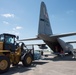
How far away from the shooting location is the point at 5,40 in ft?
36.7

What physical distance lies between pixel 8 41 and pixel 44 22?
10.1 meters

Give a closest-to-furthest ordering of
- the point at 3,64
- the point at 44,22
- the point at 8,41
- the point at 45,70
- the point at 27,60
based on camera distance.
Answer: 1. the point at 3,64
2. the point at 45,70
3. the point at 8,41
4. the point at 27,60
5. the point at 44,22

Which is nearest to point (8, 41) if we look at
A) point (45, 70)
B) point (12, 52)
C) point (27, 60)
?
point (12, 52)

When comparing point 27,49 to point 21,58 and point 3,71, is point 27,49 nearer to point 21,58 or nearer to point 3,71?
point 21,58

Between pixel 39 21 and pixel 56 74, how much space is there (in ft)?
39.8

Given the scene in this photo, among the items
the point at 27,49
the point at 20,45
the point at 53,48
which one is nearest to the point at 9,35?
the point at 20,45

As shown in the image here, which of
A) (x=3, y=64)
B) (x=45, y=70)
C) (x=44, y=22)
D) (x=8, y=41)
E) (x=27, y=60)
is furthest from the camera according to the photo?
(x=44, y=22)

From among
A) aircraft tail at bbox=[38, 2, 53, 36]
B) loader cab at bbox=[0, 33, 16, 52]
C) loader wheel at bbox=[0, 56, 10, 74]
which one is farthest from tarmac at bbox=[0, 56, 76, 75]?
aircraft tail at bbox=[38, 2, 53, 36]

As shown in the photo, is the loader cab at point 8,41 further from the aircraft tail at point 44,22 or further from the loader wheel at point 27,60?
the aircraft tail at point 44,22

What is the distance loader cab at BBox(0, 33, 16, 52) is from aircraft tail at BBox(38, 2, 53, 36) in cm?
791

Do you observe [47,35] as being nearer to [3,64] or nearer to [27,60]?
[27,60]

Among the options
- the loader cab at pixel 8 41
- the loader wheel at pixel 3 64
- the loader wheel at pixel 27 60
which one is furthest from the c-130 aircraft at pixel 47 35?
the loader wheel at pixel 3 64

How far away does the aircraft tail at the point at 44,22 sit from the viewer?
1991 cm

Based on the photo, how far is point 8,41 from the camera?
1148 centimetres
